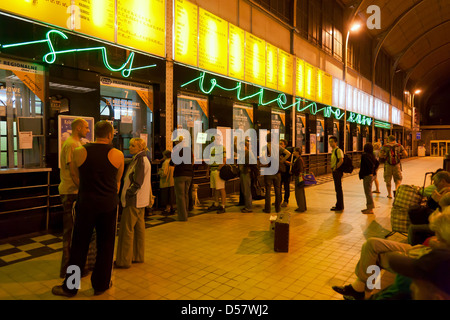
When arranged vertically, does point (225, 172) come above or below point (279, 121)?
below

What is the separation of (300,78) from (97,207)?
13.0 meters

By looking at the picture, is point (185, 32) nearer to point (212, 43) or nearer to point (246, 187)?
point (212, 43)

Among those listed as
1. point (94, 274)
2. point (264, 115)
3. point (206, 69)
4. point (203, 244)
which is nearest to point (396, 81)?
point (264, 115)

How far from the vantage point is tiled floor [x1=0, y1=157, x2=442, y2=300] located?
145 inches

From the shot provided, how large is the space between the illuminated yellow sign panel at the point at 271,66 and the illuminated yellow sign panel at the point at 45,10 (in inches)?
301

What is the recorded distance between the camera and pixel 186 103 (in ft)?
31.7

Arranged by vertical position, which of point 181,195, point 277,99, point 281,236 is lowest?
point 281,236

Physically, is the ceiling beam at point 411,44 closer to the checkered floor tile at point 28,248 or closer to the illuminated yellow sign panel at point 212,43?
the illuminated yellow sign panel at point 212,43

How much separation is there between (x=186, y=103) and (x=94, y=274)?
6716mm

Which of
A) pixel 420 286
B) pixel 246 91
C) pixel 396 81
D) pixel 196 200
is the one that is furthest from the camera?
pixel 396 81

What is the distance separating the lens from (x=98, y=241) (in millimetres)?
3607

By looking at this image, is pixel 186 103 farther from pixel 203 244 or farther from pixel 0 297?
pixel 0 297

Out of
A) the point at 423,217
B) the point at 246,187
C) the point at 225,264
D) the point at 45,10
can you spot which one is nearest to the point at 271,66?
the point at 246,187

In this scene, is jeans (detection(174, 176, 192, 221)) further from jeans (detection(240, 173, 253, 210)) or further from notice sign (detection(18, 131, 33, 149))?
notice sign (detection(18, 131, 33, 149))
